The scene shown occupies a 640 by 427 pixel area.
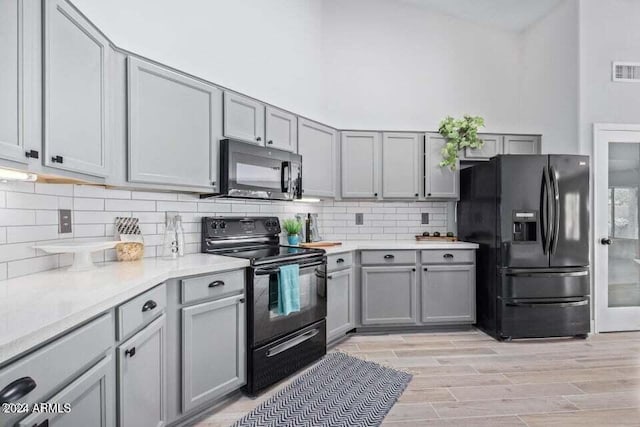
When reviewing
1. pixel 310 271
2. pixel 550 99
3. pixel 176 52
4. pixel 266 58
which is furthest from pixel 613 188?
pixel 176 52

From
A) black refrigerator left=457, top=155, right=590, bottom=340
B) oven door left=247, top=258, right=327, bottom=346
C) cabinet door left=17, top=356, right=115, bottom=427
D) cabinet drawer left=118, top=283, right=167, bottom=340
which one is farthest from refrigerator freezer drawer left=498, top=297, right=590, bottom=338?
cabinet door left=17, top=356, right=115, bottom=427

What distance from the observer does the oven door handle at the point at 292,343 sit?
8.57 ft

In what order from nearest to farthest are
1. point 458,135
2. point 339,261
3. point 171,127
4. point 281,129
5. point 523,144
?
point 171,127
point 281,129
point 339,261
point 458,135
point 523,144

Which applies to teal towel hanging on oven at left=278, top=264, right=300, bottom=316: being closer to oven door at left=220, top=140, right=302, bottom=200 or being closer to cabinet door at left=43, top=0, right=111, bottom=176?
oven door at left=220, top=140, right=302, bottom=200

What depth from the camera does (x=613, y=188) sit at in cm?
391

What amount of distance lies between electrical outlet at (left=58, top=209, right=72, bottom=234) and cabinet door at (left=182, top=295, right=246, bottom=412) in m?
0.81

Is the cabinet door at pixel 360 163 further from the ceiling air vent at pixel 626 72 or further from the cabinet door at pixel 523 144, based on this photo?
the ceiling air vent at pixel 626 72

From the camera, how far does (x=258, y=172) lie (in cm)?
304

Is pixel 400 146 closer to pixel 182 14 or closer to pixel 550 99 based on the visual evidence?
pixel 550 99

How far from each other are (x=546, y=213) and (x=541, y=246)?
1.06 feet

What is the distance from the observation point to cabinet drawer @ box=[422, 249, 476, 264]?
151 inches

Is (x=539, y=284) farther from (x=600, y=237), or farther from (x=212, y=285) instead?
(x=212, y=285)

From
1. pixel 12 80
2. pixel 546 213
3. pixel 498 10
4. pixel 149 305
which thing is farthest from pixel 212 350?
pixel 498 10

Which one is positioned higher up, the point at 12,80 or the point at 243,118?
the point at 243,118
